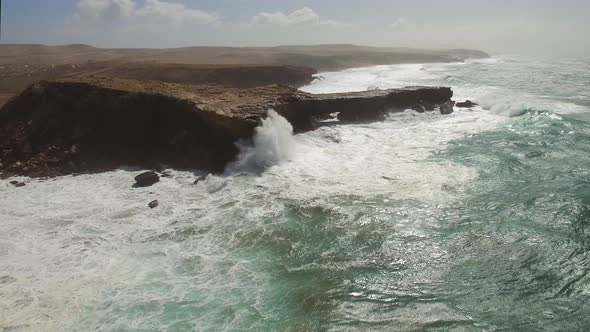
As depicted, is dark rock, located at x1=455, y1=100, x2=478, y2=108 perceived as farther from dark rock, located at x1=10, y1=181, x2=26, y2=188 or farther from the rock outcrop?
dark rock, located at x1=10, y1=181, x2=26, y2=188

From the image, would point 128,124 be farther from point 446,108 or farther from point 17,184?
point 446,108

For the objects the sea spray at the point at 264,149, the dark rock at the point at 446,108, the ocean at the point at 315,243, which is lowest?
the ocean at the point at 315,243

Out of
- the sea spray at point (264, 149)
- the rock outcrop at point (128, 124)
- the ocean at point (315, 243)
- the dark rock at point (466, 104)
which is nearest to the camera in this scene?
the ocean at point (315, 243)

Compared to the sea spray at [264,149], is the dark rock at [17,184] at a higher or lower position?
lower

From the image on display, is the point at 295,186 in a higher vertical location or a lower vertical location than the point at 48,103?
lower

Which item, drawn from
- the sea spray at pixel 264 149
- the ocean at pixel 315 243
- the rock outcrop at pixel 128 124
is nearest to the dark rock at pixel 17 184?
the ocean at pixel 315 243

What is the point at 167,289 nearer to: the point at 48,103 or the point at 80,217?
the point at 80,217

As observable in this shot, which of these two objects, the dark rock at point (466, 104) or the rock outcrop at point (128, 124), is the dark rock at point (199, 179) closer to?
the rock outcrop at point (128, 124)

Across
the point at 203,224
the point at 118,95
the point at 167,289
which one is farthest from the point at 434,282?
the point at 118,95
